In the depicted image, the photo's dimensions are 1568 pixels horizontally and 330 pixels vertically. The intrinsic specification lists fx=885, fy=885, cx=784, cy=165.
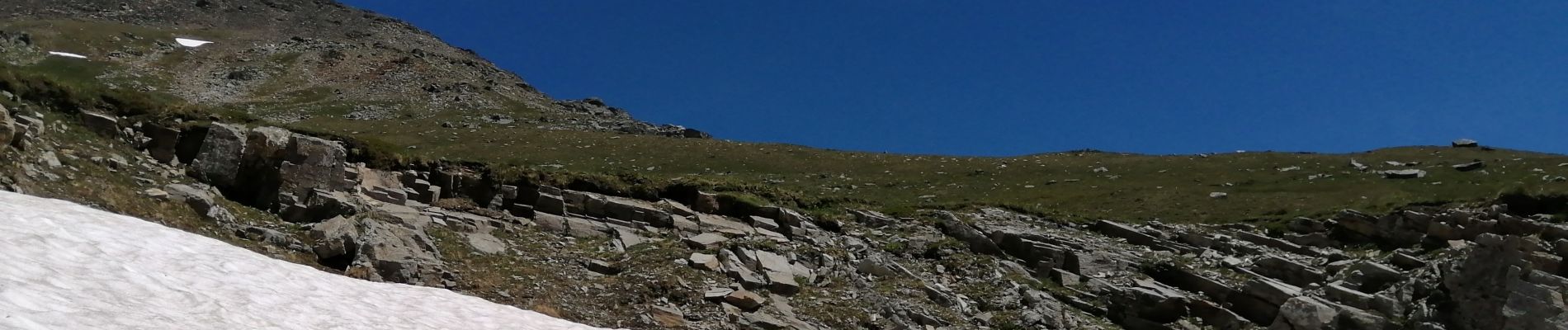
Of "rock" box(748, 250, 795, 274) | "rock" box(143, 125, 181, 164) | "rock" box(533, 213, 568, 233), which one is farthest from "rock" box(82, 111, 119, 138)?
"rock" box(748, 250, 795, 274)

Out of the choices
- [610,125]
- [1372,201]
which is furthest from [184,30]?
[1372,201]

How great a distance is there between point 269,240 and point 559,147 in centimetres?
5126

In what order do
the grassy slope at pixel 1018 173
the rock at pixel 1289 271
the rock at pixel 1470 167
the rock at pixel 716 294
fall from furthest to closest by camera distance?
the rock at pixel 1470 167 → the grassy slope at pixel 1018 173 → the rock at pixel 1289 271 → the rock at pixel 716 294

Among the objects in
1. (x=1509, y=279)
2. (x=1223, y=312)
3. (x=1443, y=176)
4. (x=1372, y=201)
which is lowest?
(x=1223, y=312)

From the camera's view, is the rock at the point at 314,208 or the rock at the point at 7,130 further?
the rock at the point at 314,208

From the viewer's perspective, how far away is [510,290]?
19.3 metres

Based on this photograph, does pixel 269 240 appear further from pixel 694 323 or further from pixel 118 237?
pixel 694 323

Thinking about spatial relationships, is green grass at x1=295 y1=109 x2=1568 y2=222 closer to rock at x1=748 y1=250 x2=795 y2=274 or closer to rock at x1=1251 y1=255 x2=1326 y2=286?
rock at x1=748 y1=250 x2=795 y2=274

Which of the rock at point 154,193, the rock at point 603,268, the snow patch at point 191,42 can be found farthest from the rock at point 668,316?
the snow patch at point 191,42

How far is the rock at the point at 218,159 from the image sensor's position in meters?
21.8

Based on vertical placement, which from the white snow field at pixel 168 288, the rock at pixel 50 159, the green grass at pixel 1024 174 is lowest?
the white snow field at pixel 168 288

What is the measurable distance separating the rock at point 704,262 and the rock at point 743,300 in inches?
67.4

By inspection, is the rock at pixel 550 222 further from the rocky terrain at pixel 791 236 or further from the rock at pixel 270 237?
the rock at pixel 270 237

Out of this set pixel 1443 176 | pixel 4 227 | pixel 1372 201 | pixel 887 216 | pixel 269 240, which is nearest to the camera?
pixel 4 227
